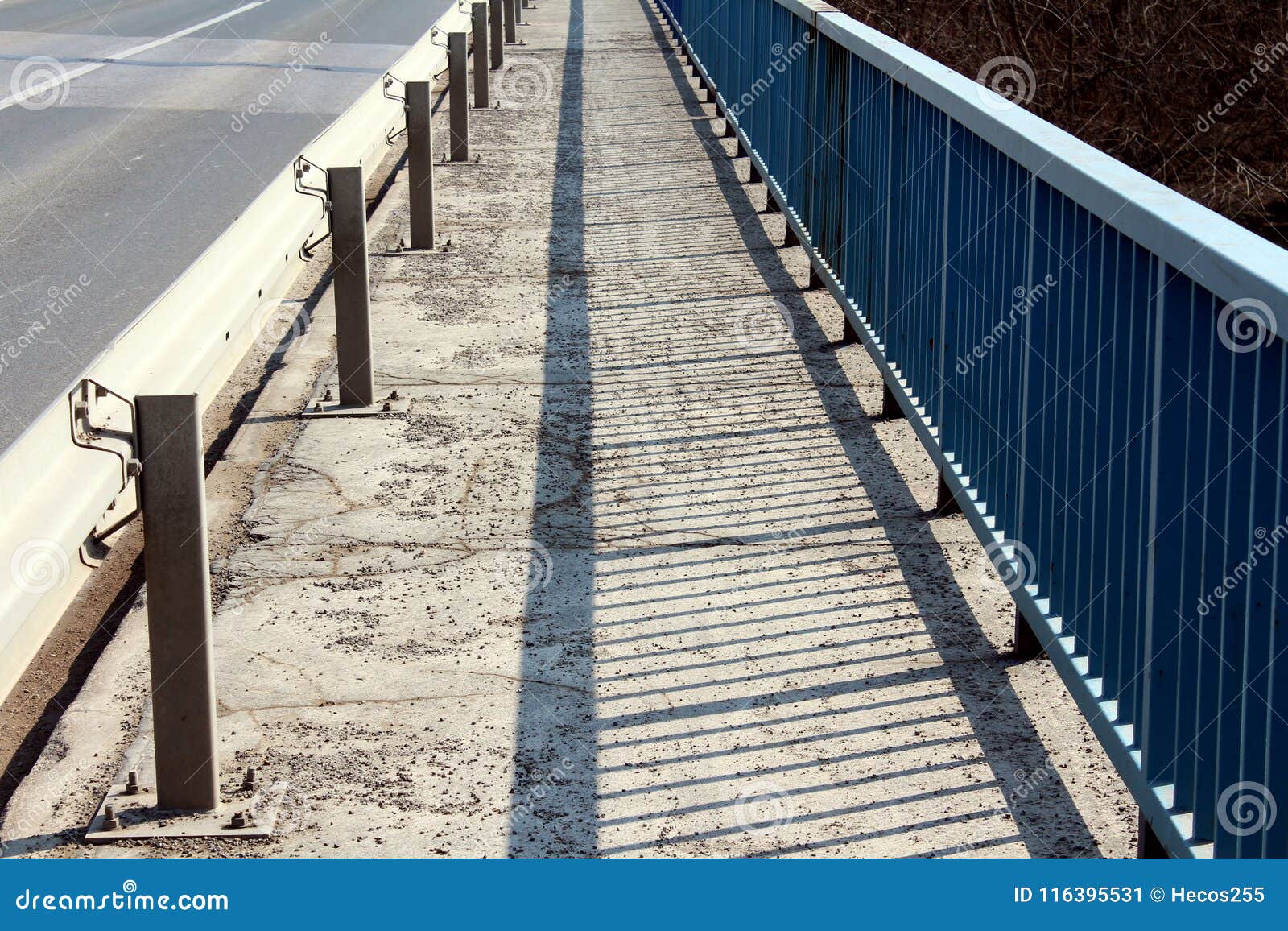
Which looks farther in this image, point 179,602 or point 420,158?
point 420,158

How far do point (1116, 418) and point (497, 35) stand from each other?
718 inches

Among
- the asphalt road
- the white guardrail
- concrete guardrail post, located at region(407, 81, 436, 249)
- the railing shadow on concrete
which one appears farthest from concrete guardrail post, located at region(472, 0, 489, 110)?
the white guardrail

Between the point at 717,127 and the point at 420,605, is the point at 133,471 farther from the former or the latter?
the point at 717,127

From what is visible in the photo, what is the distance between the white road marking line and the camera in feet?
60.6

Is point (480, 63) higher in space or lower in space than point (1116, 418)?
higher

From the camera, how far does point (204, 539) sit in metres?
3.72

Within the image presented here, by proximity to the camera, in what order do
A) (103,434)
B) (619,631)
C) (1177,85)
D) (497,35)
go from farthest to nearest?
(497,35)
(1177,85)
(619,631)
(103,434)

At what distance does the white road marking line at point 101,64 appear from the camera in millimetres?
18469

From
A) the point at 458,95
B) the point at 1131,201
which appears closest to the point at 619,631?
the point at 1131,201

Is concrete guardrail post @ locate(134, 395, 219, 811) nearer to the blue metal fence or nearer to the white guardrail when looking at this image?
the white guardrail

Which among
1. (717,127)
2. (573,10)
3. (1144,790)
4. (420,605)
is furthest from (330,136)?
(573,10)

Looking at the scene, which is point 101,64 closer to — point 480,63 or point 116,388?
point 480,63

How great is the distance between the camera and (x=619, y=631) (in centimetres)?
498

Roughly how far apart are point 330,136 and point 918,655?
337 centimetres
